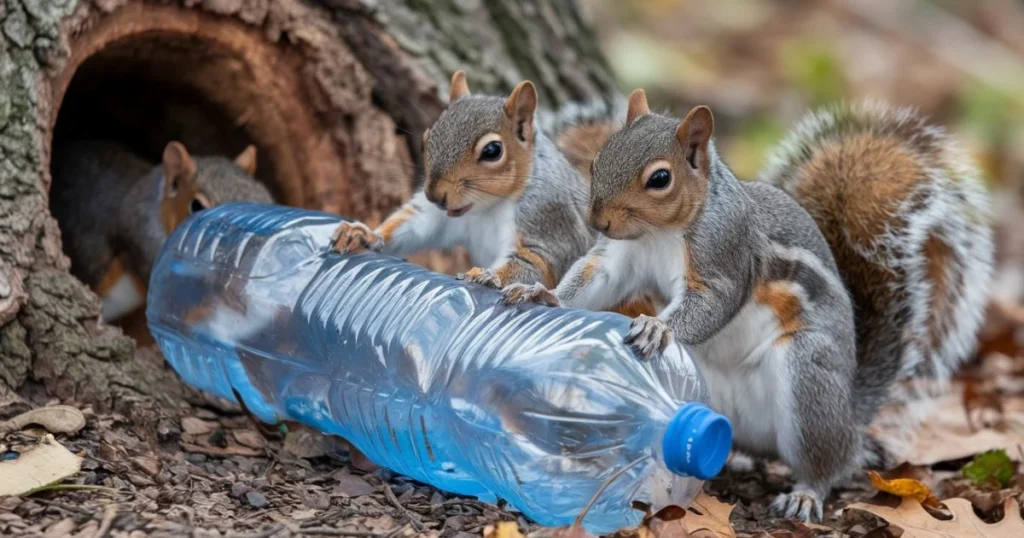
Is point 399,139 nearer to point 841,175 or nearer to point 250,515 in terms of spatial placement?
point 841,175

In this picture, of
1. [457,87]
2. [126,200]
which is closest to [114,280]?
[126,200]

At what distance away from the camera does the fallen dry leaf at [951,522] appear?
2.81m

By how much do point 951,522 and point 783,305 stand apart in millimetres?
657

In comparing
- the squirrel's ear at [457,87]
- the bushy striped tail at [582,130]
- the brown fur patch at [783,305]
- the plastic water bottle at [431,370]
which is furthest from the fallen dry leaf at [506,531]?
the bushy striped tail at [582,130]

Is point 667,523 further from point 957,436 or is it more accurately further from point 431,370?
point 957,436

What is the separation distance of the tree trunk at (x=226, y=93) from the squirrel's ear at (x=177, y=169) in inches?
12.7

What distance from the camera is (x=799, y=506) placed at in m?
3.04

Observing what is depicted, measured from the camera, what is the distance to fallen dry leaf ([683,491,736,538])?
2637 mm

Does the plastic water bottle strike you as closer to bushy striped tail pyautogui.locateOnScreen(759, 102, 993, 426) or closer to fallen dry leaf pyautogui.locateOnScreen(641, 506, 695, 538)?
fallen dry leaf pyautogui.locateOnScreen(641, 506, 695, 538)

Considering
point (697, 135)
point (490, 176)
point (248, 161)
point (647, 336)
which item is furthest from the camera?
point (248, 161)

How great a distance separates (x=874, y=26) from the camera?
9977 mm

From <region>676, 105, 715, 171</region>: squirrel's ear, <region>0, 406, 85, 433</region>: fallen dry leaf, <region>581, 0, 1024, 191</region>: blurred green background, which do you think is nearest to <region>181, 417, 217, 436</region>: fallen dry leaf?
<region>0, 406, 85, 433</region>: fallen dry leaf

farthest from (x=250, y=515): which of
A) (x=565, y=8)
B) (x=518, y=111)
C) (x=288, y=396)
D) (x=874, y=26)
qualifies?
(x=874, y=26)

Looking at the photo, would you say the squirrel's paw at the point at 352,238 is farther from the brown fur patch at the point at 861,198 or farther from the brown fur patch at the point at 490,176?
Answer: the brown fur patch at the point at 861,198
